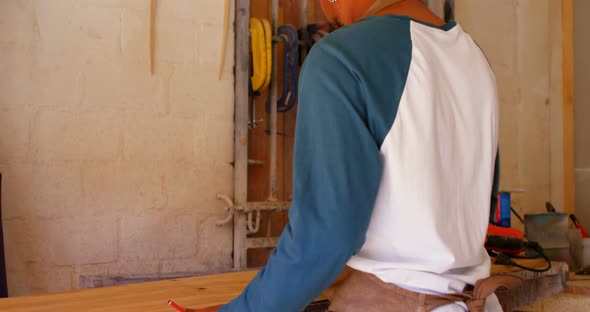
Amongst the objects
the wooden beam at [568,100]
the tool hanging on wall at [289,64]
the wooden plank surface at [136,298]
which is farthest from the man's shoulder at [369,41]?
the wooden beam at [568,100]

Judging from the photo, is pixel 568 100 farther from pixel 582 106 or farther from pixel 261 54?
pixel 261 54

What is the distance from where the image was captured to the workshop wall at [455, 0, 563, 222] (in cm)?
343

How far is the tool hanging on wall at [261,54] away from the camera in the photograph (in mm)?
2436

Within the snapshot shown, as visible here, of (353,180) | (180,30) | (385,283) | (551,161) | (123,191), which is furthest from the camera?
(551,161)

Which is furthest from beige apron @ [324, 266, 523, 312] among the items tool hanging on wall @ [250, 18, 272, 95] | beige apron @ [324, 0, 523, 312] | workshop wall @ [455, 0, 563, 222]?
workshop wall @ [455, 0, 563, 222]

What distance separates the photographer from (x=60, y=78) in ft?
6.94

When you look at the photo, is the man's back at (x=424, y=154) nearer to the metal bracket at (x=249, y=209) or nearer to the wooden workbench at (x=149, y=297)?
the wooden workbench at (x=149, y=297)

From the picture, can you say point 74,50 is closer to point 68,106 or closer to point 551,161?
point 68,106

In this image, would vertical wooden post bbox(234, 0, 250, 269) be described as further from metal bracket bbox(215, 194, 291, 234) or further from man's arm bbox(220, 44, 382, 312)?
man's arm bbox(220, 44, 382, 312)

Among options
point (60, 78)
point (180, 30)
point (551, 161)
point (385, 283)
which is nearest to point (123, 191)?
point (60, 78)

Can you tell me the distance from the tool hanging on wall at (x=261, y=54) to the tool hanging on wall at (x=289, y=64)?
0.10 metres

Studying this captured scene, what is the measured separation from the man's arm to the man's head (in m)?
0.18

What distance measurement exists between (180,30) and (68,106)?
1.81 ft

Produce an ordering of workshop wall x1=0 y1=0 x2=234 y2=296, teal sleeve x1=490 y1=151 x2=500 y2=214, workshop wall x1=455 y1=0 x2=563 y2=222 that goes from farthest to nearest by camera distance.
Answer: workshop wall x1=455 y1=0 x2=563 y2=222
workshop wall x1=0 y1=0 x2=234 y2=296
teal sleeve x1=490 y1=151 x2=500 y2=214
